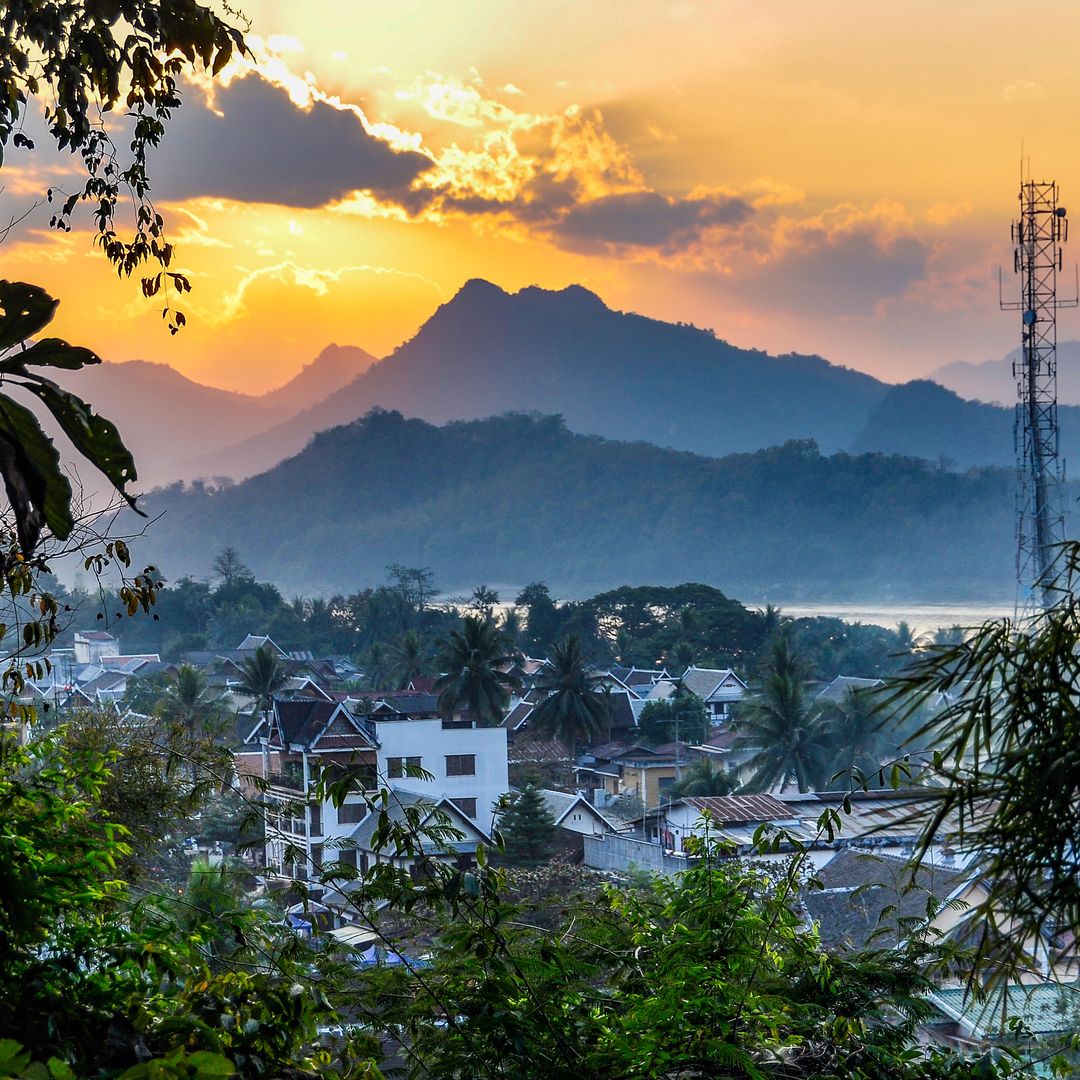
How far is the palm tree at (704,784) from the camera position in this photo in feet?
87.1

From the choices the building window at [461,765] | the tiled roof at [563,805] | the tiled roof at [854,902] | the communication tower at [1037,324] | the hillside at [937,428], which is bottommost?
the tiled roof at [563,805]

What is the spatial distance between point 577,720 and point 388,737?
13.9 meters

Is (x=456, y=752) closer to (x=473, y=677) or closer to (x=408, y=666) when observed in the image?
(x=473, y=677)

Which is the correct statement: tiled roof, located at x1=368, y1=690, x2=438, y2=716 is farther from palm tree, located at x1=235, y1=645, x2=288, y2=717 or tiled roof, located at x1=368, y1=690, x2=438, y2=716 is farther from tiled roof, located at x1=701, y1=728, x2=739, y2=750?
tiled roof, located at x1=701, y1=728, x2=739, y2=750

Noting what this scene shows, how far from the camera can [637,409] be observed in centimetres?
18538

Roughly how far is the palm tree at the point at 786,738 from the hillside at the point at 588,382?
503 feet

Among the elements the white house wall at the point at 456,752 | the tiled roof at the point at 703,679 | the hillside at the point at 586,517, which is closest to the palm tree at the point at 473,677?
the tiled roof at the point at 703,679

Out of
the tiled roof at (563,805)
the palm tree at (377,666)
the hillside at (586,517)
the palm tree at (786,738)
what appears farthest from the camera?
the hillside at (586,517)

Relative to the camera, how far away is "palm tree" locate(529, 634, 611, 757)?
34062 mm

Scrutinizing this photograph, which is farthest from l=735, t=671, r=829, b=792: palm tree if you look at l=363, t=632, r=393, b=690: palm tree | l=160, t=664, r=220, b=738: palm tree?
l=363, t=632, r=393, b=690: palm tree

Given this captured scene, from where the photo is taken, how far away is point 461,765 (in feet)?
71.5

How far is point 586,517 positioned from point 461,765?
112 m

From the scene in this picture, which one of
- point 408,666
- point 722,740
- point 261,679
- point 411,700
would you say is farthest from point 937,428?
point 261,679

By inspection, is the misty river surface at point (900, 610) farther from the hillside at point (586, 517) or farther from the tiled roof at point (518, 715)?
the tiled roof at point (518, 715)
